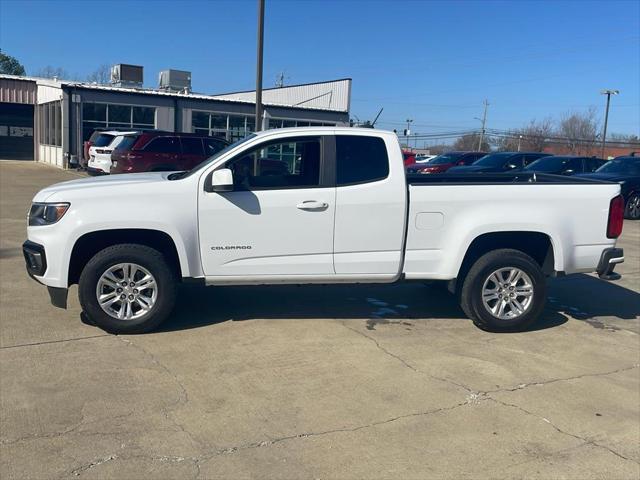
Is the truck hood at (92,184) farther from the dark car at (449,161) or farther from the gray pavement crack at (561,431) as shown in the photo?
the dark car at (449,161)

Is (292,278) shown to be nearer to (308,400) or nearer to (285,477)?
(308,400)

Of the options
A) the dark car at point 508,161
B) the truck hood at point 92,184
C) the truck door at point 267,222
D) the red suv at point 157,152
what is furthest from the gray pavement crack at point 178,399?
the dark car at point 508,161

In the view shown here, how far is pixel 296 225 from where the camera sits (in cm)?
575

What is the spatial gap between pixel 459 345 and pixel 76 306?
13.1 ft

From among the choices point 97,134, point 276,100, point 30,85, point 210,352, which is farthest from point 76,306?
point 276,100

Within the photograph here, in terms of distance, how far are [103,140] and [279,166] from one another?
15678 millimetres

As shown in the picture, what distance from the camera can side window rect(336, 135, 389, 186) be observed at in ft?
19.3

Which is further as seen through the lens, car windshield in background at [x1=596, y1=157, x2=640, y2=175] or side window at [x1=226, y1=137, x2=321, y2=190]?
car windshield in background at [x1=596, y1=157, x2=640, y2=175]

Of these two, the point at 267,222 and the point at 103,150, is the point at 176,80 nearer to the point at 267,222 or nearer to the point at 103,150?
the point at 103,150

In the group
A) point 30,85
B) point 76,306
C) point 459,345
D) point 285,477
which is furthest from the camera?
point 30,85

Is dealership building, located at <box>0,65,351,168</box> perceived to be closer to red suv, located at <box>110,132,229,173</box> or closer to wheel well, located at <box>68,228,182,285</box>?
red suv, located at <box>110,132,229,173</box>

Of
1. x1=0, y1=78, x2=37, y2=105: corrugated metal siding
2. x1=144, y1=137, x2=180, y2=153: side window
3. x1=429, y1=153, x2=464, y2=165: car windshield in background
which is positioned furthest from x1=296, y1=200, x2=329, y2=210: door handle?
x1=0, y1=78, x2=37, y2=105: corrugated metal siding

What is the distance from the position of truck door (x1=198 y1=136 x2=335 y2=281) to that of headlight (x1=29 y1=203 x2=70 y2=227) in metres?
1.23

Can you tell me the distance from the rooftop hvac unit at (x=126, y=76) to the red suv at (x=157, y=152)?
21765mm
